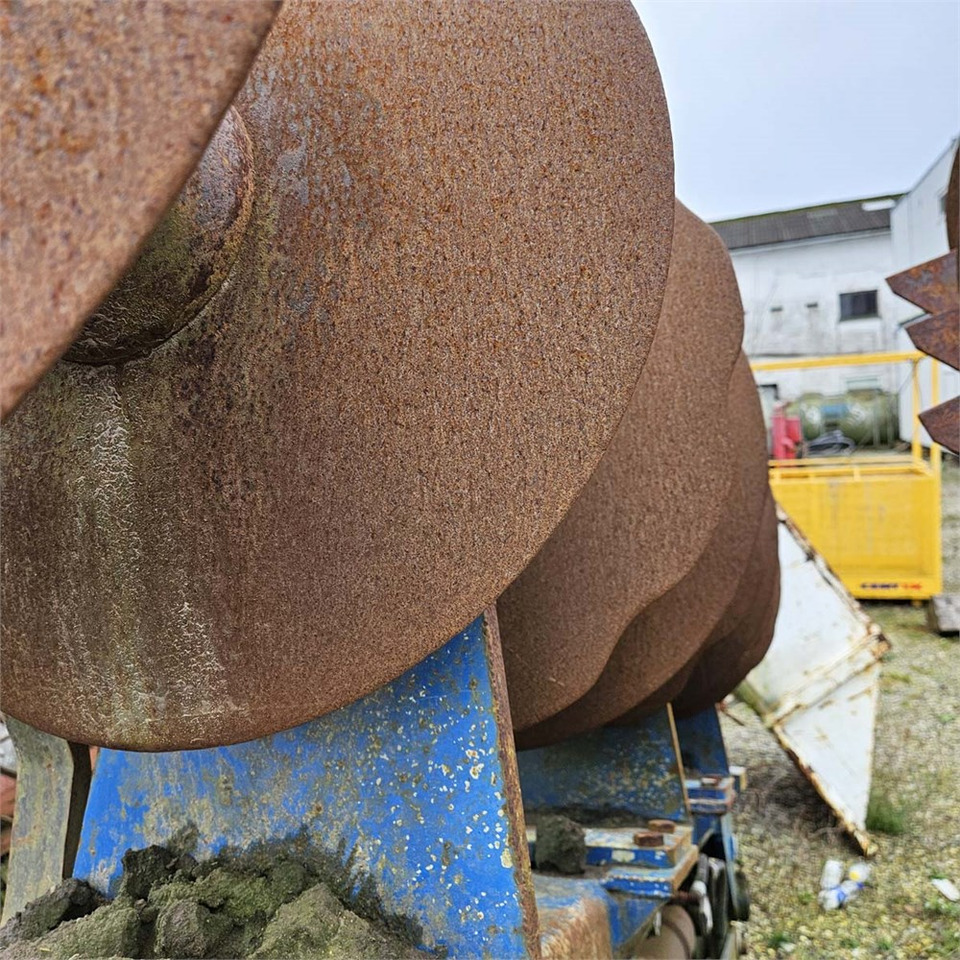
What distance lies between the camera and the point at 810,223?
1858cm

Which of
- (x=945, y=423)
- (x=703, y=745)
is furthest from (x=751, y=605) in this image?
(x=945, y=423)

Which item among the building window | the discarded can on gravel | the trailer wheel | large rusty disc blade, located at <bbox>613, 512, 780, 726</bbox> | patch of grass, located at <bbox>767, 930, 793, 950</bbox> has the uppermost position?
the building window

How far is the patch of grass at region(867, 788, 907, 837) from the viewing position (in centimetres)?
403

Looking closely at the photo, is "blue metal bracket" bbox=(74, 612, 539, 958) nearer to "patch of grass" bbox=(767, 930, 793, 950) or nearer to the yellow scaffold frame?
"patch of grass" bbox=(767, 930, 793, 950)

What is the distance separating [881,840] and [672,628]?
2.36 metres

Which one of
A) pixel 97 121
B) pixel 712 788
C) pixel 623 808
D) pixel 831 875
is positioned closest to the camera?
pixel 97 121

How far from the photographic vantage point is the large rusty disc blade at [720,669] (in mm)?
3264

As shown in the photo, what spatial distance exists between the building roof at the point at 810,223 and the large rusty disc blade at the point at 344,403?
53.8ft

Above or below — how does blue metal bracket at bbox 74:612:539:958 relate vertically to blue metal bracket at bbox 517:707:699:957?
above

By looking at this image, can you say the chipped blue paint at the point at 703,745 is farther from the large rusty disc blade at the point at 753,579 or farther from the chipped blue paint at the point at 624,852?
the chipped blue paint at the point at 624,852

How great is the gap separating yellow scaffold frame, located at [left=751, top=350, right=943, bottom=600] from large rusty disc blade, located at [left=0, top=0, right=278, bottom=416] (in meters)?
7.87

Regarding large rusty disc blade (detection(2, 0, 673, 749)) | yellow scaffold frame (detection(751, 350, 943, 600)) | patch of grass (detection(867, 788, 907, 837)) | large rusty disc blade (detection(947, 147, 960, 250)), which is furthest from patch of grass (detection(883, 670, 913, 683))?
large rusty disc blade (detection(2, 0, 673, 749))

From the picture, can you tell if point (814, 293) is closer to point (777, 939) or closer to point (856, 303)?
point (856, 303)

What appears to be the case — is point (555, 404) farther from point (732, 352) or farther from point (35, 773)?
point (732, 352)
